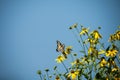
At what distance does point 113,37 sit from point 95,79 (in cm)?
109

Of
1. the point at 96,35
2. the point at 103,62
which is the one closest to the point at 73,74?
the point at 103,62

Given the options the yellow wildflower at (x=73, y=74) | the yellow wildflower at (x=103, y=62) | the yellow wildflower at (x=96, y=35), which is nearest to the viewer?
the yellow wildflower at (x=103, y=62)

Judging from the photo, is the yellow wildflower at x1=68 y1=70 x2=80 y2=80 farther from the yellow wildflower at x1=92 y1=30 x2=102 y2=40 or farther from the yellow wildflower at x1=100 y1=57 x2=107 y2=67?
the yellow wildflower at x1=92 y1=30 x2=102 y2=40

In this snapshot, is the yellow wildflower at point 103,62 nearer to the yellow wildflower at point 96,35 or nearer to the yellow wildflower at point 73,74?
the yellow wildflower at point 73,74

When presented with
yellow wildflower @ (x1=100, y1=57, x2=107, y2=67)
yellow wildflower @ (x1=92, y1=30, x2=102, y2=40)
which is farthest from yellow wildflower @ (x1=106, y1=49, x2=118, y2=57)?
yellow wildflower @ (x1=92, y1=30, x2=102, y2=40)

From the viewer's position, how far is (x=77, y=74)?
14.0ft

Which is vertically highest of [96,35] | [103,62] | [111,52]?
[96,35]

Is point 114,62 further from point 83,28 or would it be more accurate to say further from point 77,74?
point 83,28

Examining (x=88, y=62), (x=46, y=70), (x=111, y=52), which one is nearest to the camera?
(x=111, y=52)

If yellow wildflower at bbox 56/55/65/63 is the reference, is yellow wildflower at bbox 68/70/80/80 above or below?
below

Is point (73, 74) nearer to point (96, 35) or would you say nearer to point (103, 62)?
point (103, 62)

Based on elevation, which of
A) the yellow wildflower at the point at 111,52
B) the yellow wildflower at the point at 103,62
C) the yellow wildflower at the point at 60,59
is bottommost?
the yellow wildflower at the point at 103,62

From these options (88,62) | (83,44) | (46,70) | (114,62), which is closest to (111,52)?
(114,62)

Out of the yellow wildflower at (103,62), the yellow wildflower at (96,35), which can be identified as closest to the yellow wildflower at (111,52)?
the yellow wildflower at (103,62)
